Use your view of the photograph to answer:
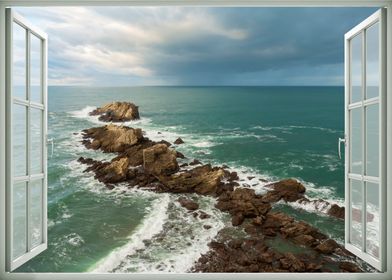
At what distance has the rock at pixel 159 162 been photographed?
431 inches

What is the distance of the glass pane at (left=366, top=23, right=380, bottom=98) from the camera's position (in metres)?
1.44

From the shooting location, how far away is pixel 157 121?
13.7m

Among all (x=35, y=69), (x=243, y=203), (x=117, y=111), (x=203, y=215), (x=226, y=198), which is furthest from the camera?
(x=117, y=111)

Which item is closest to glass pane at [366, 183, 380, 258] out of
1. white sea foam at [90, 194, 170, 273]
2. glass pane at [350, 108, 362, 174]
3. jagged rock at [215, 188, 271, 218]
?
glass pane at [350, 108, 362, 174]

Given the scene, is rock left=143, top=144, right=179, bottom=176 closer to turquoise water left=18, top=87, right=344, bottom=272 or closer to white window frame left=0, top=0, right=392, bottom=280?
turquoise water left=18, top=87, right=344, bottom=272

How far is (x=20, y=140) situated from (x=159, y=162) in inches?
381

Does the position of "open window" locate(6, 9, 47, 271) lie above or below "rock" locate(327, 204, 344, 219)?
above

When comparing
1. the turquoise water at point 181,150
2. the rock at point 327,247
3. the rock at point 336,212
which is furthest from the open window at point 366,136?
the rock at point 336,212

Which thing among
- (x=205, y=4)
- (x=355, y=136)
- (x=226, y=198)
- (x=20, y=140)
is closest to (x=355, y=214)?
(x=355, y=136)

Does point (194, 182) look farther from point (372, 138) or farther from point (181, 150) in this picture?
point (372, 138)

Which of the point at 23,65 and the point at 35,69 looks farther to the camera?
the point at 35,69

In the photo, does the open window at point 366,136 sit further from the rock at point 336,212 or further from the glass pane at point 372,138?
the rock at point 336,212

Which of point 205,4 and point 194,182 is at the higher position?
point 205,4

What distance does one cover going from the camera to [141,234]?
8.41 m
